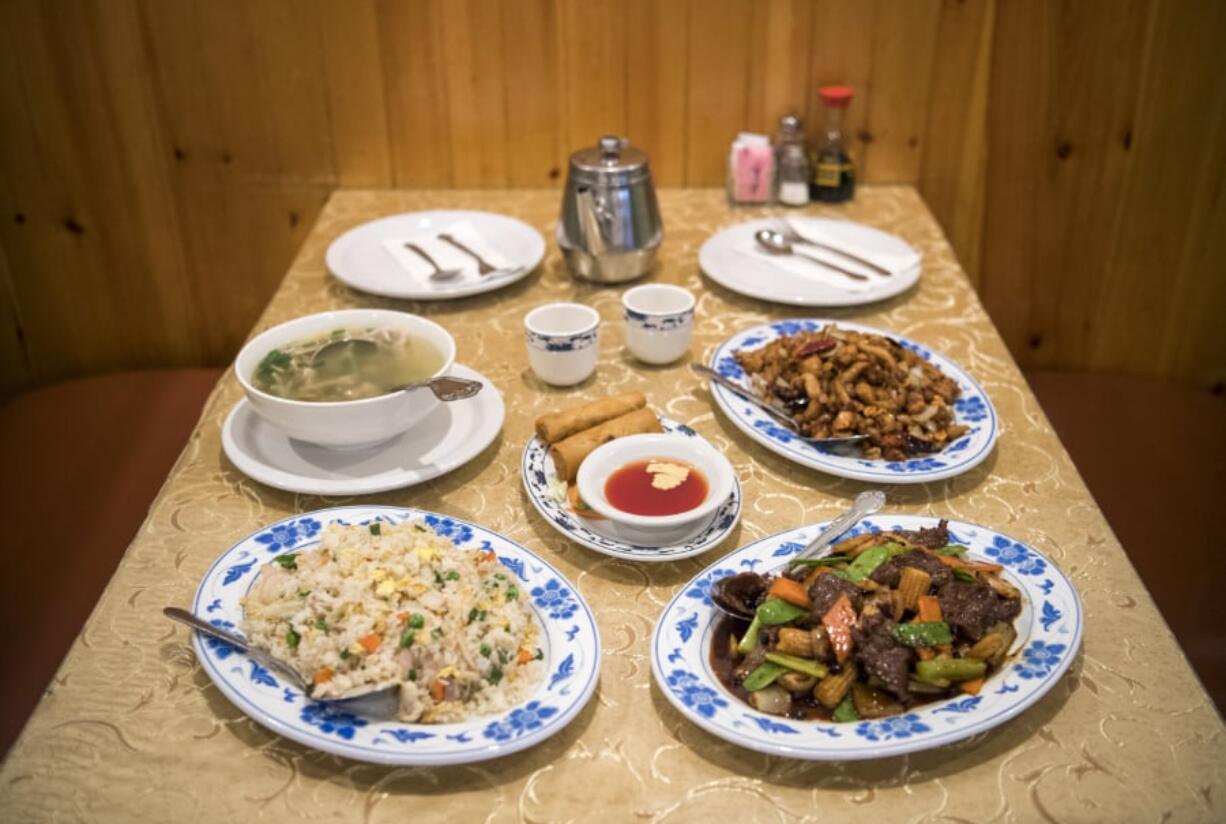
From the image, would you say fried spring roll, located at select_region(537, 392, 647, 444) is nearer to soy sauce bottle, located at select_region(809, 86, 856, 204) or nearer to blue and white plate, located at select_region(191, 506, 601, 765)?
blue and white plate, located at select_region(191, 506, 601, 765)

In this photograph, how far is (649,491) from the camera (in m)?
1.41

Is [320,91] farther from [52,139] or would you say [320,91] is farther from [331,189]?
[52,139]

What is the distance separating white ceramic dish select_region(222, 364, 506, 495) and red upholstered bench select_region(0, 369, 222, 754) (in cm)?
42

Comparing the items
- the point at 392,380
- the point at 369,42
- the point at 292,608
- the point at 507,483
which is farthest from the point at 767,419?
the point at 369,42

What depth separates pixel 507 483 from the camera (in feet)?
4.97

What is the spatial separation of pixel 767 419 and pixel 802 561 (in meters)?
0.39

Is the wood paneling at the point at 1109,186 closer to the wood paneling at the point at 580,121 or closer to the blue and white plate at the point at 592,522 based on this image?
the wood paneling at the point at 580,121

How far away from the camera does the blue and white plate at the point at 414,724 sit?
3.35 ft

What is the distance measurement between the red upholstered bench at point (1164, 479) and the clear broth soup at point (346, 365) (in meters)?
1.21

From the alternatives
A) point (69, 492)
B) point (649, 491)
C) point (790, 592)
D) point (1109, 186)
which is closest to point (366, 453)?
point (649, 491)

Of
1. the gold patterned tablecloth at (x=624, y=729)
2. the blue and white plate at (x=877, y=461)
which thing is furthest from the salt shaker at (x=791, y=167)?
the gold patterned tablecloth at (x=624, y=729)

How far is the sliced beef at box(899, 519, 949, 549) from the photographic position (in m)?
1.27

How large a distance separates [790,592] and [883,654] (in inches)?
4.6

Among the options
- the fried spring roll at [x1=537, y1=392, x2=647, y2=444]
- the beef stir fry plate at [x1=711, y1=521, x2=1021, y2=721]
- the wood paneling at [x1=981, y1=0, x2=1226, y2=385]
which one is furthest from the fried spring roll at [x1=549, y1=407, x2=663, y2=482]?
the wood paneling at [x1=981, y1=0, x2=1226, y2=385]
